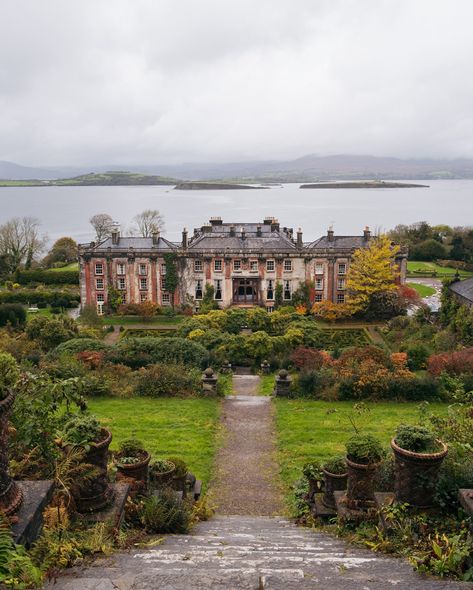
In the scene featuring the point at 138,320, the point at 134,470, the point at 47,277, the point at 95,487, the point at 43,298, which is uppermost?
Result: the point at 95,487

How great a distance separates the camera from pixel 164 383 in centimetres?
2486

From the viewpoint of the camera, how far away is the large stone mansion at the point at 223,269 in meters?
48.0

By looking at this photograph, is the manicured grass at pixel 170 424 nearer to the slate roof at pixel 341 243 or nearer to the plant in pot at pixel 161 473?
the plant in pot at pixel 161 473

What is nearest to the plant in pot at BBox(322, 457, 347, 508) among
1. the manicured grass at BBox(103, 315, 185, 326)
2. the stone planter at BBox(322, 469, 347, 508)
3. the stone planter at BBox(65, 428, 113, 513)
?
the stone planter at BBox(322, 469, 347, 508)

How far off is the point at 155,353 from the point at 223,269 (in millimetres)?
20312

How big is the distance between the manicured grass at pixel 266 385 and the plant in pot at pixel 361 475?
613 inches

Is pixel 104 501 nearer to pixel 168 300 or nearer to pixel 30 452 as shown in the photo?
pixel 30 452

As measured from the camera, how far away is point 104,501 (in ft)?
28.1

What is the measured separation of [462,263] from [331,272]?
34583 millimetres

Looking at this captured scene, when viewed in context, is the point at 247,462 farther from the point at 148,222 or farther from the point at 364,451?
the point at 148,222

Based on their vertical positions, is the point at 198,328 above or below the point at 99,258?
below

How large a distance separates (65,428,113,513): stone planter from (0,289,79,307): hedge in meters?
46.3

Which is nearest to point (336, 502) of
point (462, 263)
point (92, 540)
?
point (92, 540)

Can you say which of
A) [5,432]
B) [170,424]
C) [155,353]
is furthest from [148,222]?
[5,432]
